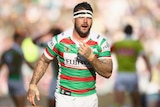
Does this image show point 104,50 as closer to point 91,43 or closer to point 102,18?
point 91,43

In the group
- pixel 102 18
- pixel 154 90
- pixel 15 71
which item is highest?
pixel 102 18

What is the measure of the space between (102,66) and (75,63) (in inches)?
15.3

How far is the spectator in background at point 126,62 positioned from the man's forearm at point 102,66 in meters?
4.61

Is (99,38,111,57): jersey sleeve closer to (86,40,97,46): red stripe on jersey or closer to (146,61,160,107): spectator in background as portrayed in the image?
(86,40,97,46): red stripe on jersey

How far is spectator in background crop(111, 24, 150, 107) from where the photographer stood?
10367 mm

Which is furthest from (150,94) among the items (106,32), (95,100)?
(95,100)

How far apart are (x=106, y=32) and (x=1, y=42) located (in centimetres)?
241

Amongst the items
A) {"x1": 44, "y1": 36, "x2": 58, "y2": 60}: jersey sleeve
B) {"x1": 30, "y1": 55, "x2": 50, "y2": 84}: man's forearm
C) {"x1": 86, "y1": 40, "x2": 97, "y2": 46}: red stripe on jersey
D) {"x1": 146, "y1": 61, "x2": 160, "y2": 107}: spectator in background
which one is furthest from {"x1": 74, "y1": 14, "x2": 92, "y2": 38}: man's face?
{"x1": 146, "y1": 61, "x2": 160, "y2": 107}: spectator in background

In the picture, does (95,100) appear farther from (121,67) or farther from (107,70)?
(121,67)

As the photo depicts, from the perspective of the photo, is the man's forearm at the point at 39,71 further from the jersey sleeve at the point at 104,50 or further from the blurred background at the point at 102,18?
the blurred background at the point at 102,18

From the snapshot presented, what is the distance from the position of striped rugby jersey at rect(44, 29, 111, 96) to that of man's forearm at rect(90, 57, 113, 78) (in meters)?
0.13

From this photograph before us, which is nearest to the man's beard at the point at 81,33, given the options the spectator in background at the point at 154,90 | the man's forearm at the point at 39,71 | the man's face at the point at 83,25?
the man's face at the point at 83,25

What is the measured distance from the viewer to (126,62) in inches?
414

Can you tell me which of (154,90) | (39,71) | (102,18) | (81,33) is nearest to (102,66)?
(81,33)
